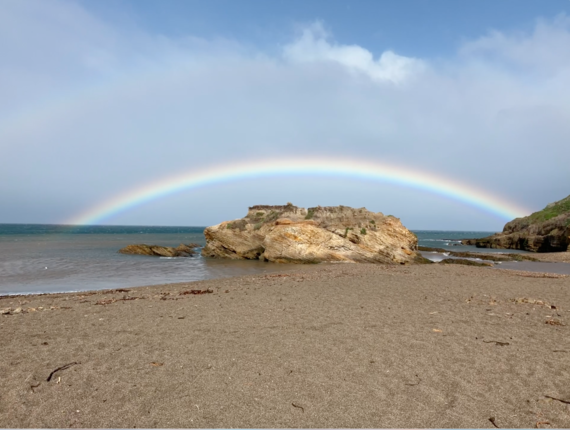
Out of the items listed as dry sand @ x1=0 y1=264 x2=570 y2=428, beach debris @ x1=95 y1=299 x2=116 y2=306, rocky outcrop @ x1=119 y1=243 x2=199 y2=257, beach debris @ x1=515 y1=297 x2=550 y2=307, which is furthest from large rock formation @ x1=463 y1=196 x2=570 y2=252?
beach debris @ x1=95 y1=299 x2=116 y2=306

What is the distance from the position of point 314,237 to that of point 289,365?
27.2m

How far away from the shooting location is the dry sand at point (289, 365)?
16.0 feet

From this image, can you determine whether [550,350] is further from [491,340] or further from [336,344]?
[336,344]

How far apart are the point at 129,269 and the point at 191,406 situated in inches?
1035

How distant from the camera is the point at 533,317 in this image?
1033 cm

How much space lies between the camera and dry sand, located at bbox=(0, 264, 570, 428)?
486 cm

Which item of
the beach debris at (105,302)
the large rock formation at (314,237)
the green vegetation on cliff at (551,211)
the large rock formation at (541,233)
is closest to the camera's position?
the beach debris at (105,302)

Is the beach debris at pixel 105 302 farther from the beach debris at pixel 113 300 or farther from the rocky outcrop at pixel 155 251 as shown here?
the rocky outcrop at pixel 155 251

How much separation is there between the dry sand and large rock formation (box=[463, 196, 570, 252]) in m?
51.9

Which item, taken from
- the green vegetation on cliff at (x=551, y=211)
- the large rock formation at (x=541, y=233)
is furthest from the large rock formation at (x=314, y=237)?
the green vegetation on cliff at (x=551, y=211)

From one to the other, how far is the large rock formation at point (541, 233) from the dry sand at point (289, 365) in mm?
51928

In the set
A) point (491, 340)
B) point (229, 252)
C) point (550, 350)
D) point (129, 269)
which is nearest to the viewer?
point (550, 350)

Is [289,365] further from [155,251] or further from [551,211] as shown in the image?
[551,211]

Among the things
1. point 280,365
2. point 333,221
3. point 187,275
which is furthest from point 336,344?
point 333,221
